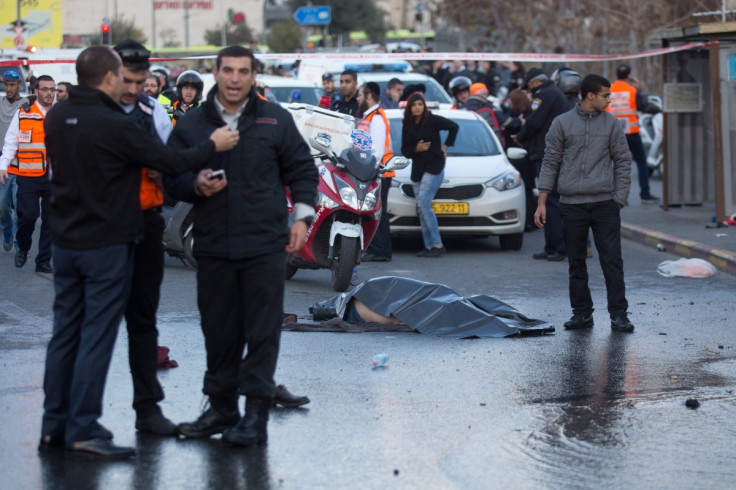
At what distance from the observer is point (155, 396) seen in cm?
609

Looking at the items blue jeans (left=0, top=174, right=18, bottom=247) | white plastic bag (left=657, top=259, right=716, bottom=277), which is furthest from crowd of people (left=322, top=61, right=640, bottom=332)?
blue jeans (left=0, top=174, right=18, bottom=247)

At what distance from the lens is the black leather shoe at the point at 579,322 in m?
9.39

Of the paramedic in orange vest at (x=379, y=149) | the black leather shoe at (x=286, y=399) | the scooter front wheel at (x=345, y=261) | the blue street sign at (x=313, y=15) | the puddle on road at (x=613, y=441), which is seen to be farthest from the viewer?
the blue street sign at (x=313, y=15)

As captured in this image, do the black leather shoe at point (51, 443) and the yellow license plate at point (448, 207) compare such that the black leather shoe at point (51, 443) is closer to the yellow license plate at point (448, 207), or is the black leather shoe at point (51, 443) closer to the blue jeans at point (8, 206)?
the blue jeans at point (8, 206)

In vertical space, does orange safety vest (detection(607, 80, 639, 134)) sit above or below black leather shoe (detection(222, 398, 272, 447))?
above

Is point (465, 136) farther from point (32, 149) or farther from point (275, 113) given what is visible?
point (275, 113)

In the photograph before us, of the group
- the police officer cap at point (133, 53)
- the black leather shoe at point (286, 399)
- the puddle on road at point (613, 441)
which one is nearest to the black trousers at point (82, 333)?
the police officer cap at point (133, 53)

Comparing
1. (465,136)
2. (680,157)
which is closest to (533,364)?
(465,136)

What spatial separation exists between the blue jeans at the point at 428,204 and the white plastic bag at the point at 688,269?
9.02ft

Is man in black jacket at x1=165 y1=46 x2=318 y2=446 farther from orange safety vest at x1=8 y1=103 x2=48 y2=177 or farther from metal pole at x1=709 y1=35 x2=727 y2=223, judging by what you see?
metal pole at x1=709 y1=35 x2=727 y2=223

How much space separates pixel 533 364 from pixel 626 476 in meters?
2.50

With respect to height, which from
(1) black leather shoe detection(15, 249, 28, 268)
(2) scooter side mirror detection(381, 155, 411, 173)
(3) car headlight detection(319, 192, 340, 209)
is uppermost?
(2) scooter side mirror detection(381, 155, 411, 173)

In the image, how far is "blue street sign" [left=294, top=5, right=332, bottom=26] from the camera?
55428mm

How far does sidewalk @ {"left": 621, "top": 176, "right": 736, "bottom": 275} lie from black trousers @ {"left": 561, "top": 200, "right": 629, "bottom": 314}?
3.63m
